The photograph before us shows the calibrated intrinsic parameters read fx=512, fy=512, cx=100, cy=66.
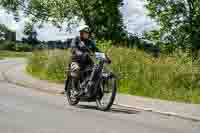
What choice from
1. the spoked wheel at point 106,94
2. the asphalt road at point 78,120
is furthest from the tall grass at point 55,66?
the spoked wheel at point 106,94

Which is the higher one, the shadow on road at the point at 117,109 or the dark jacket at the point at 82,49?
the dark jacket at the point at 82,49

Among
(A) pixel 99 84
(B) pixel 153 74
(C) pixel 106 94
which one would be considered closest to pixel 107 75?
(A) pixel 99 84

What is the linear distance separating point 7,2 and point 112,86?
40900 mm

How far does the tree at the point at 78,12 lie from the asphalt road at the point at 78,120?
1132 inches

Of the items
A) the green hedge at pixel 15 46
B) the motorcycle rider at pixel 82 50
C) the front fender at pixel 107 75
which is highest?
the motorcycle rider at pixel 82 50

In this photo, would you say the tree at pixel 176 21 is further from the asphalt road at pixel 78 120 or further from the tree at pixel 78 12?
the asphalt road at pixel 78 120

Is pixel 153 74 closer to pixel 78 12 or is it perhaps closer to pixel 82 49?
pixel 82 49

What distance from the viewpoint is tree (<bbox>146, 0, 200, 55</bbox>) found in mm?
42375

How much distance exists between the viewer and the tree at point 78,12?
41500 mm

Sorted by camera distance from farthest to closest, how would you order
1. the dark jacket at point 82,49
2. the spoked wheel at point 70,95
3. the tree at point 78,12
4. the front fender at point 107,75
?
the tree at point 78,12
the spoked wheel at point 70,95
the dark jacket at point 82,49
the front fender at point 107,75

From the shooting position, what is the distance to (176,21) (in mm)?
44844

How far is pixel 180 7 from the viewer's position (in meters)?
44.7

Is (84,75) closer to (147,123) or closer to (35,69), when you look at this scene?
(147,123)

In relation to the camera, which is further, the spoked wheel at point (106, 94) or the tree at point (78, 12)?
the tree at point (78, 12)
